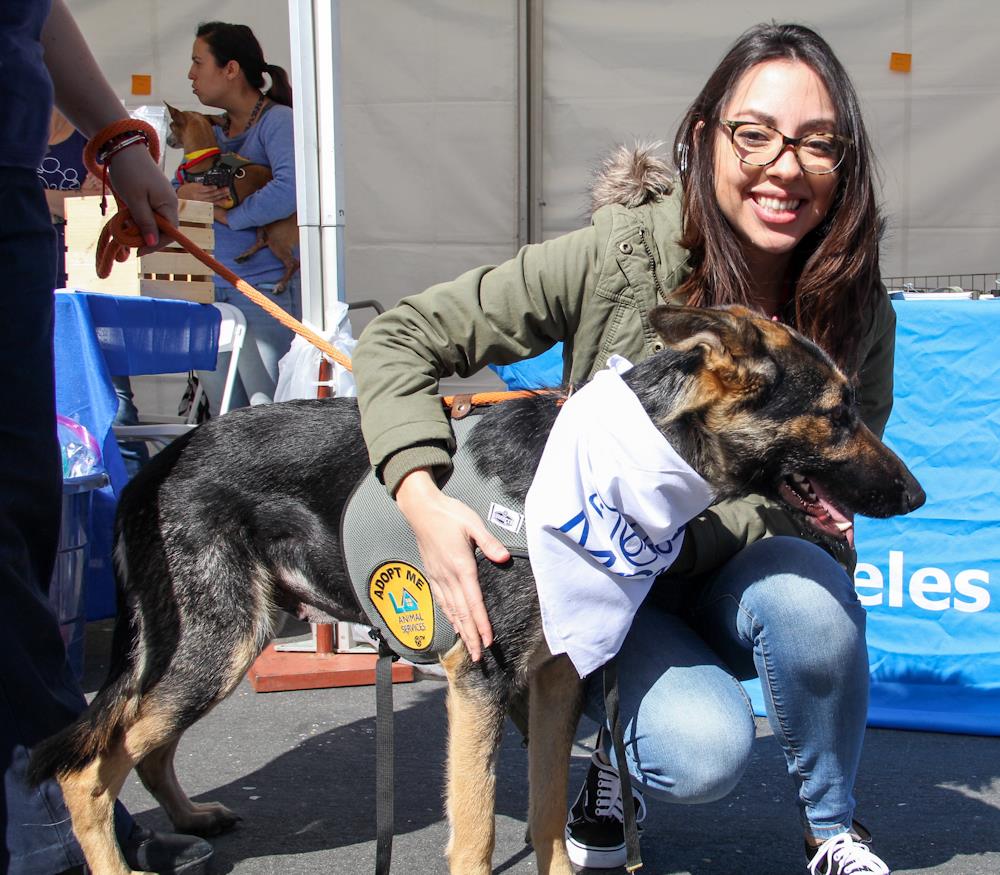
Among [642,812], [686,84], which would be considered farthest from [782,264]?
[686,84]

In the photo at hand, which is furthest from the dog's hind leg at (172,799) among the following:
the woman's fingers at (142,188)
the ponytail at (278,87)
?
the ponytail at (278,87)

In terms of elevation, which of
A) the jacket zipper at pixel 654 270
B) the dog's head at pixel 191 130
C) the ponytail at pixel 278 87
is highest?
the ponytail at pixel 278 87

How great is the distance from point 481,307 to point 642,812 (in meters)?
1.47

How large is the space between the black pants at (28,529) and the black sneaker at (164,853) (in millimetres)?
211

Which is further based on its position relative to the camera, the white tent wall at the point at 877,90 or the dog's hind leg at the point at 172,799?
the white tent wall at the point at 877,90

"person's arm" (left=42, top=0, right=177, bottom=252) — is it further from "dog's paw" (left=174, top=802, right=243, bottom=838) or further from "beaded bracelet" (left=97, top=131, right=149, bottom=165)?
"dog's paw" (left=174, top=802, right=243, bottom=838)

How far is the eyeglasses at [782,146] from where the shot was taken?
2393 millimetres

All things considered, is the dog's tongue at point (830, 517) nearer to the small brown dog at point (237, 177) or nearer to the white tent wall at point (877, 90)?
the small brown dog at point (237, 177)

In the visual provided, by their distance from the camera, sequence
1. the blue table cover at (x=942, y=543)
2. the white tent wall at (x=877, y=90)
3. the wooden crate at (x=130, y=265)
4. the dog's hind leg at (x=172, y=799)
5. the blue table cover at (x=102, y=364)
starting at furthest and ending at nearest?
1. the white tent wall at (x=877, y=90)
2. the wooden crate at (x=130, y=265)
3. the blue table cover at (x=102, y=364)
4. the blue table cover at (x=942, y=543)
5. the dog's hind leg at (x=172, y=799)

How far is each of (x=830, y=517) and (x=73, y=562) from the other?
2256mm

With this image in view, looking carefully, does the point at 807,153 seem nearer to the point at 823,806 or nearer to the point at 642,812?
the point at 823,806

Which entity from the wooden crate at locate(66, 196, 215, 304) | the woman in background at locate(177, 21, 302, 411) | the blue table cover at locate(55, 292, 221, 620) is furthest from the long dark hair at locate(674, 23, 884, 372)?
the woman in background at locate(177, 21, 302, 411)

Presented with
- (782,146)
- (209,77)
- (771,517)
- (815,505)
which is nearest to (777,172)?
(782,146)

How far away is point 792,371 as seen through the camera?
2.33 m
